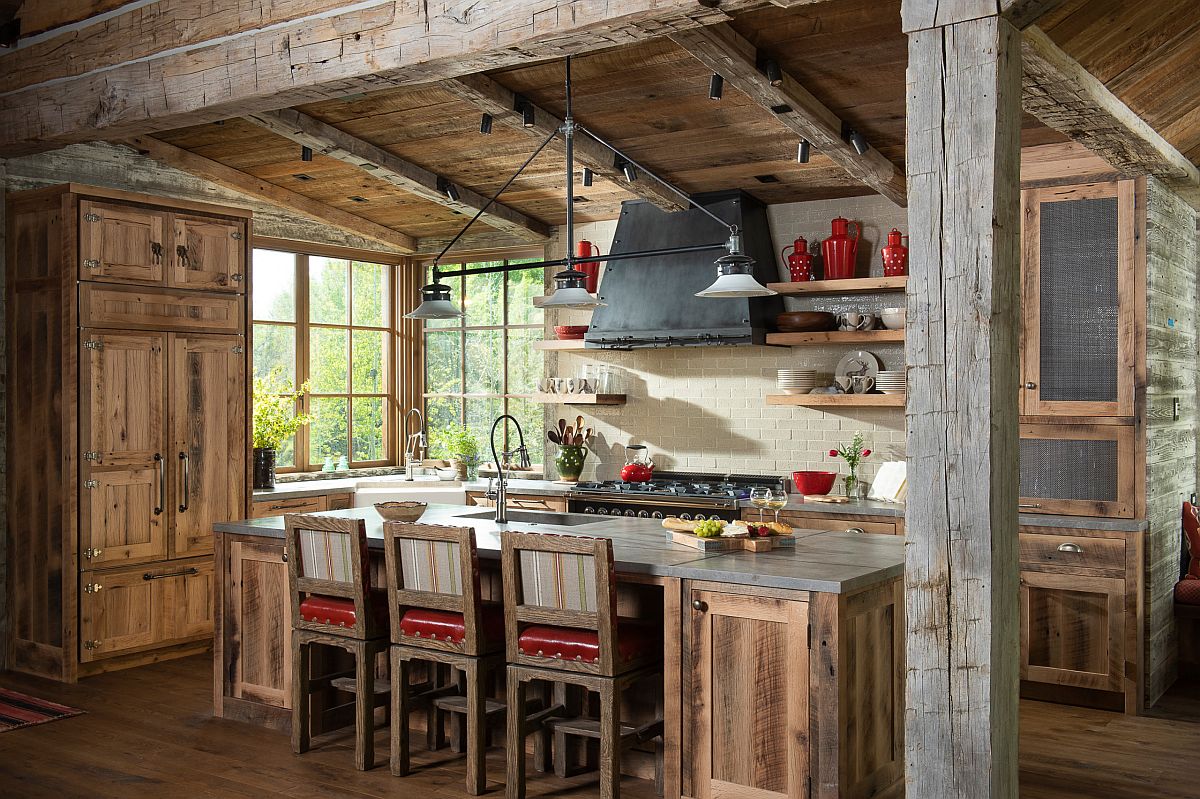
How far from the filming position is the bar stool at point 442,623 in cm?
417

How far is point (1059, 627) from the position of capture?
218 inches

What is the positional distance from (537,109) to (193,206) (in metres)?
2.12

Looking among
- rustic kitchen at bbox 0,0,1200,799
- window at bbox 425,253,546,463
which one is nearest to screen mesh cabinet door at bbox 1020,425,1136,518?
rustic kitchen at bbox 0,0,1200,799

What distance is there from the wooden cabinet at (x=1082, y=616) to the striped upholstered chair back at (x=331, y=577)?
129 inches

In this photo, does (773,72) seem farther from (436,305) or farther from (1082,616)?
(1082,616)

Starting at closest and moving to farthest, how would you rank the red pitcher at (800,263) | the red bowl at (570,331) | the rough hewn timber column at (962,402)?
the rough hewn timber column at (962,402)
the red pitcher at (800,263)
the red bowl at (570,331)

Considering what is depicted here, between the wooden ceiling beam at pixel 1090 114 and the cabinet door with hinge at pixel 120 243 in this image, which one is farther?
the cabinet door with hinge at pixel 120 243

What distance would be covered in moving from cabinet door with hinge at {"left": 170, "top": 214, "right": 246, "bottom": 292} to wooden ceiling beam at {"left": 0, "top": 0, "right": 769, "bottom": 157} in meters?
0.86

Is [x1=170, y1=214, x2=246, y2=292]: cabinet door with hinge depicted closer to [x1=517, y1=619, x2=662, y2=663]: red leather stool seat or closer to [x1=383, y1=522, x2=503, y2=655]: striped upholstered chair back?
[x1=383, y1=522, x2=503, y2=655]: striped upholstered chair back

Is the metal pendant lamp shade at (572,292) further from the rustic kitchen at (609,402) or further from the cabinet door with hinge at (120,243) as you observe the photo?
the cabinet door with hinge at (120,243)

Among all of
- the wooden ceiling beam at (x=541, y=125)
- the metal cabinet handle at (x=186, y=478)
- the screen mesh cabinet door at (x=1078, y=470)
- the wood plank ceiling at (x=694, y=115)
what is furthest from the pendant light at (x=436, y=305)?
the screen mesh cabinet door at (x=1078, y=470)

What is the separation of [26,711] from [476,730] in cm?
254

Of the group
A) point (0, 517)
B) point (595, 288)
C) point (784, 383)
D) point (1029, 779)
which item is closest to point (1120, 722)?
point (1029, 779)

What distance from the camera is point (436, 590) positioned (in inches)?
168
